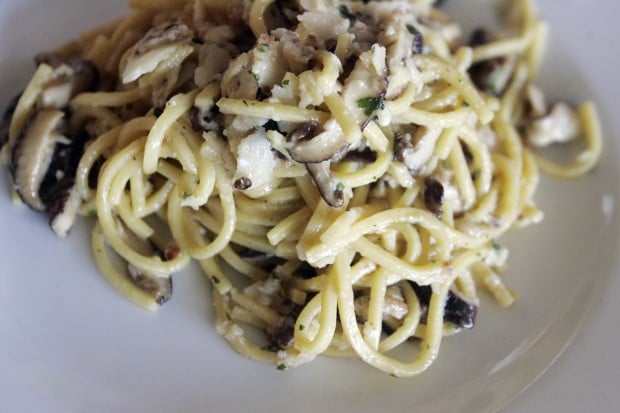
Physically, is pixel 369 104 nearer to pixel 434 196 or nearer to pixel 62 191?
pixel 434 196

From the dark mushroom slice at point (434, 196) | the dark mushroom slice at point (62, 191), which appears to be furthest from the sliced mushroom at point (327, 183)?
the dark mushroom slice at point (62, 191)

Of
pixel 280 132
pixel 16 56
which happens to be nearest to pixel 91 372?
pixel 280 132

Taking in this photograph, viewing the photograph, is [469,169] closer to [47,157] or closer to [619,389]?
[619,389]

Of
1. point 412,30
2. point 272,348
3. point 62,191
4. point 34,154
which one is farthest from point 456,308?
point 34,154

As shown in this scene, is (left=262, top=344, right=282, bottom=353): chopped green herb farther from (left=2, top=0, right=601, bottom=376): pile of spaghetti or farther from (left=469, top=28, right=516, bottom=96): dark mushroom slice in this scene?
(left=469, top=28, right=516, bottom=96): dark mushroom slice

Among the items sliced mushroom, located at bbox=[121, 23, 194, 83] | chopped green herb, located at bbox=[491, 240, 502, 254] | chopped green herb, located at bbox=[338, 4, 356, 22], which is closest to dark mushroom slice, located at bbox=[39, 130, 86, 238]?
sliced mushroom, located at bbox=[121, 23, 194, 83]
